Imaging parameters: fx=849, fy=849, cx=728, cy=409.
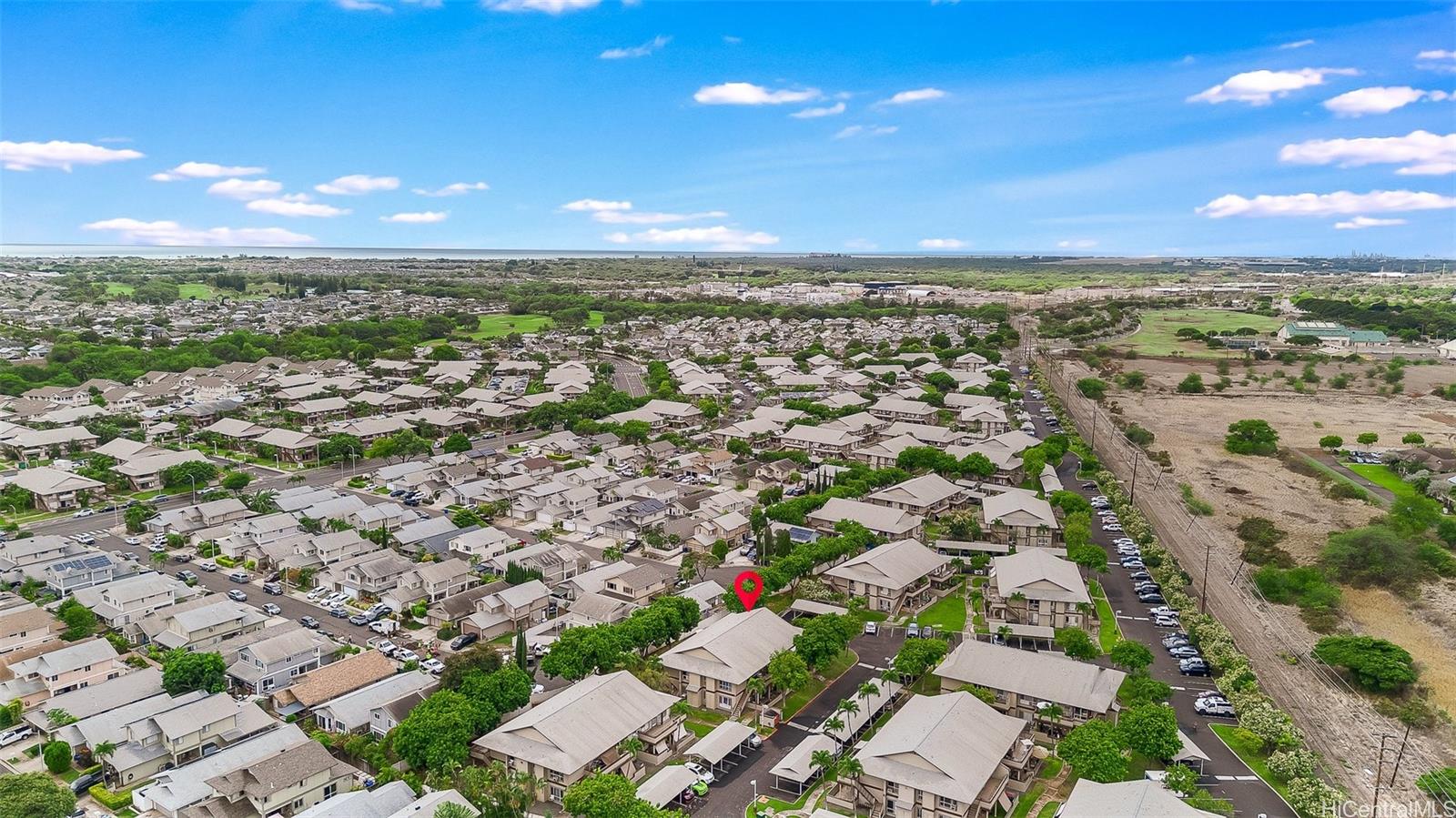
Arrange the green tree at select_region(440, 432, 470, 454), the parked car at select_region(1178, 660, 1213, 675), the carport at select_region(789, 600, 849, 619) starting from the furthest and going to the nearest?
the green tree at select_region(440, 432, 470, 454) < the carport at select_region(789, 600, 849, 619) < the parked car at select_region(1178, 660, 1213, 675)

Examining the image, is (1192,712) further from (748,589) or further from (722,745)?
(748,589)

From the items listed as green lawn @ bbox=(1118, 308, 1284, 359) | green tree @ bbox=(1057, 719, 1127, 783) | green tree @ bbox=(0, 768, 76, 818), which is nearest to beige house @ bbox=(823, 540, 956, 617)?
green tree @ bbox=(1057, 719, 1127, 783)

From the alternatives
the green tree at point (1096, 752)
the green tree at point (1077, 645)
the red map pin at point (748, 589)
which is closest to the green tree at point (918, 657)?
the green tree at point (1077, 645)

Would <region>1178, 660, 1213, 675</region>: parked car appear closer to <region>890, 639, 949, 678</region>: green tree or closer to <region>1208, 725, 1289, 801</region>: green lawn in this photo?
<region>1208, 725, 1289, 801</region>: green lawn

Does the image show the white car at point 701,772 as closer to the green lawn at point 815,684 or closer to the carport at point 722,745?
the carport at point 722,745

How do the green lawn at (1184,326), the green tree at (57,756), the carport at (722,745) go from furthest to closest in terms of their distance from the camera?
the green lawn at (1184,326)
the carport at (722,745)
the green tree at (57,756)

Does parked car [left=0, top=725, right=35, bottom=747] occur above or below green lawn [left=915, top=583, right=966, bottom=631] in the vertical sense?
above
